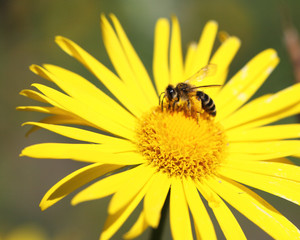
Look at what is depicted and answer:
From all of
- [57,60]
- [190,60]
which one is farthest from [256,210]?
[57,60]

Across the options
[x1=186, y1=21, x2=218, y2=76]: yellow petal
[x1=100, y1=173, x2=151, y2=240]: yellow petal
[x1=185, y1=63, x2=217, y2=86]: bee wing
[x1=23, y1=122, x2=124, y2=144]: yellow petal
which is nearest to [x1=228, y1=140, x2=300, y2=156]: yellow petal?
[x1=185, y1=63, x2=217, y2=86]: bee wing

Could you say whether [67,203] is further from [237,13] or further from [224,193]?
[237,13]

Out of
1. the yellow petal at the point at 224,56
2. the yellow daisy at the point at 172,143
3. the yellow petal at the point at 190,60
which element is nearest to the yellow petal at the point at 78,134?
the yellow daisy at the point at 172,143

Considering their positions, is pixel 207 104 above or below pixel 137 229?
above

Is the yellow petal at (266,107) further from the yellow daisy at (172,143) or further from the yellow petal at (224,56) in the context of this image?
the yellow petal at (224,56)

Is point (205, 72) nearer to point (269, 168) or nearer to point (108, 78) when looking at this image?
point (108, 78)

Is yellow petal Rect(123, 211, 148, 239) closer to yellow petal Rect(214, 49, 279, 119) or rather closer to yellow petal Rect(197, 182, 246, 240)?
yellow petal Rect(197, 182, 246, 240)

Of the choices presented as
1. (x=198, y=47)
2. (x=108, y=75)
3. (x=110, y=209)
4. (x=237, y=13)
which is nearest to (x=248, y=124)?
(x=198, y=47)
